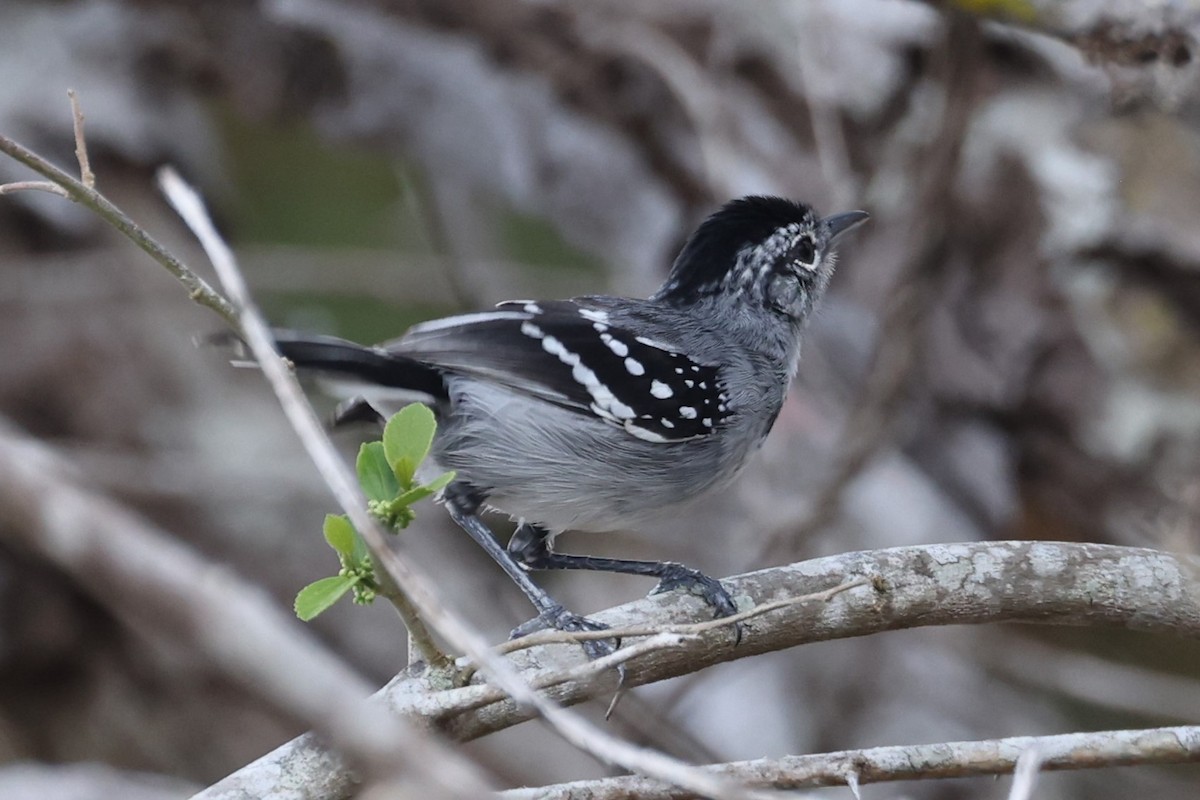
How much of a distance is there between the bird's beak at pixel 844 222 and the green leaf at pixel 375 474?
233 cm

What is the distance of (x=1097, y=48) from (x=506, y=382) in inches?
78.4

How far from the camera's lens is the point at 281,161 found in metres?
7.25

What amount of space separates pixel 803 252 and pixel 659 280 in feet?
5.55

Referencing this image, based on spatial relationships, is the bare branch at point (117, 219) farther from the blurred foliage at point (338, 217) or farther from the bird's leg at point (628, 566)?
the blurred foliage at point (338, 217)

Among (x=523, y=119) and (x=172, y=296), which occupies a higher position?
(x=523, y=119)

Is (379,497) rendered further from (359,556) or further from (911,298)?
(911,298)

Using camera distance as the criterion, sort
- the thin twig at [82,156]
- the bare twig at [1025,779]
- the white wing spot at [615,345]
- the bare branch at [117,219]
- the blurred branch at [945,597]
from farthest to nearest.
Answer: the white wing spot at [615,345] < the blurred branch at [945,597] < the thin twig at [82,156] < the bare branch at [117,219] < the bare twig at [1025,779]

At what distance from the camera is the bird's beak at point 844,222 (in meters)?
4.12

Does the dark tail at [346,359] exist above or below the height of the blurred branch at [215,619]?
below

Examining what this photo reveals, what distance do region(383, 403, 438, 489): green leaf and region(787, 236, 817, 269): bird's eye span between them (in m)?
2.18

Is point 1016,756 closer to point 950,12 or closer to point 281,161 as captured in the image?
point 950,12

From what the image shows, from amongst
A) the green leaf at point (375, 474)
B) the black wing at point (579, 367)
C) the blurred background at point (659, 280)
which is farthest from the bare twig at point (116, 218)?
the blurred background at point (659, 280)

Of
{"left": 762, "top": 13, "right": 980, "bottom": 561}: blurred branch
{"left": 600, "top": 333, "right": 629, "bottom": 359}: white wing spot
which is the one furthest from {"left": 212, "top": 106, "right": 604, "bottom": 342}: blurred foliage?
{"left": 600, "top": 333, "right": 629, "bottom": 359}: white wing spot

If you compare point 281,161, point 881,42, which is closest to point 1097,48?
point 881,42
